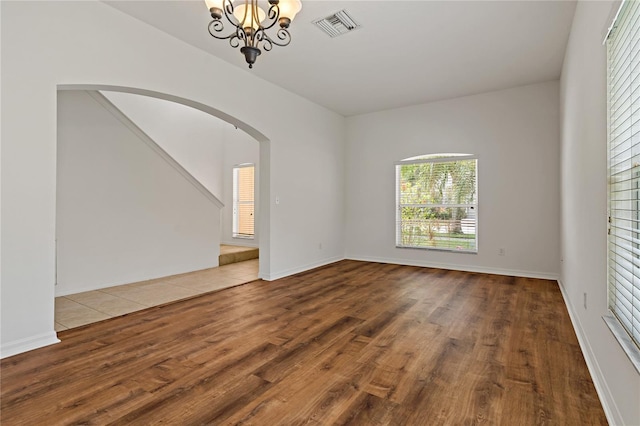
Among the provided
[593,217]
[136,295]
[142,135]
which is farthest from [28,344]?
[593,217]

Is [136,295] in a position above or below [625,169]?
below

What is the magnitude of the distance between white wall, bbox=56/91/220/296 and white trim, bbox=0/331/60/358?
5.42ft

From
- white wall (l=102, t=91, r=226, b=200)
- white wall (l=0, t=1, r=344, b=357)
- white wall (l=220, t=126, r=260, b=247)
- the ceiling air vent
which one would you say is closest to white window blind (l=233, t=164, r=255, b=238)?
white wall (l=220, t=126, r=260, b=247)

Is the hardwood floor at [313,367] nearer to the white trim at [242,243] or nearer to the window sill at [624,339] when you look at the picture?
the window sill at [624,339]

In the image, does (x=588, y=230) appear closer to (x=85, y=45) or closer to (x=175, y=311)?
(x=175, y=311)

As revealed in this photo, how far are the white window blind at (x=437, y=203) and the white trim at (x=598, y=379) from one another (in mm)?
2596

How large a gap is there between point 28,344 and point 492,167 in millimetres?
5974

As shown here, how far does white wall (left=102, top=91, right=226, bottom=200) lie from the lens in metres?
5.65

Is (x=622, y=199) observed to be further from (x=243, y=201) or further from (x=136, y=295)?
(x=243, y=201)

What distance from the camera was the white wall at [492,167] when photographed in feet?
15.7

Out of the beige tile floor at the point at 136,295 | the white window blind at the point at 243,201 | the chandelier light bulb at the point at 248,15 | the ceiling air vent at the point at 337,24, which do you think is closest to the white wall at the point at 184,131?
the white window blind at the point at 243,201

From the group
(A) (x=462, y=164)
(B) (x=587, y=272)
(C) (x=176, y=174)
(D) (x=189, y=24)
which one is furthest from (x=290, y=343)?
(A) (x=462, y=164)

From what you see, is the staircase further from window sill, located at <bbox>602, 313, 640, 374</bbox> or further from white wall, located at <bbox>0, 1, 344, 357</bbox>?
window sill, located at <bbox>602, 313, 640, 374</bbox>

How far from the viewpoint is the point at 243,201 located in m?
7.75
